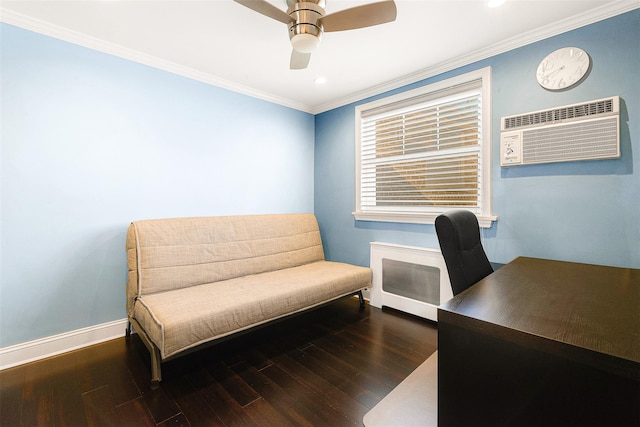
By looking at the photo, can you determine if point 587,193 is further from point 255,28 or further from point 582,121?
point 255,28

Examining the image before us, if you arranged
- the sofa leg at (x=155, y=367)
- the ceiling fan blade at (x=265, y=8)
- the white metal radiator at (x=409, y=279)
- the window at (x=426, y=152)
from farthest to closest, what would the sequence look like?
the white metal radiator at (x=409, y=279)
the window at (x=426, y=152)
the sofa leg at (x=155, y=367)
the ceiling fan blade at (x=265, y=8)

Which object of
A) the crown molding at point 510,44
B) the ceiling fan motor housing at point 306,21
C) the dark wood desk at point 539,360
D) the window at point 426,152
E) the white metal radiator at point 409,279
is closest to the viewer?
the dark wood desk at point 539,360

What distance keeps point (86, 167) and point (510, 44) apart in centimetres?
349

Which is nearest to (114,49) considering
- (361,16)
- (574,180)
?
(361,16)

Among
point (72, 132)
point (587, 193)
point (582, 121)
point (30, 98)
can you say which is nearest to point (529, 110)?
point (582, 121)

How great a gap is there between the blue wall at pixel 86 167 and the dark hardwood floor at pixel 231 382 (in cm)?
47

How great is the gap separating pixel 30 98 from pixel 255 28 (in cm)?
167

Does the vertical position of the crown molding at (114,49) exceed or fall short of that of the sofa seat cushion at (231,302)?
it exceeds it

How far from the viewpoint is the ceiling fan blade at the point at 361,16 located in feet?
4.91

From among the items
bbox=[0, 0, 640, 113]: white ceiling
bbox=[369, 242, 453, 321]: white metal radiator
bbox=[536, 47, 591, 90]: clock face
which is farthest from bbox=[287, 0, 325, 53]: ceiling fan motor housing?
bbox=[369, 242, 453, 321]: white metal radiator

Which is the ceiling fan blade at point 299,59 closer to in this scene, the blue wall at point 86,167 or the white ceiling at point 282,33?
the white ceiling at point 282,33

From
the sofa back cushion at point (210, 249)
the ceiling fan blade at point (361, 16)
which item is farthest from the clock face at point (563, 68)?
the sofa back cushion at point (210, 249)

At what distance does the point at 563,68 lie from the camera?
196cm

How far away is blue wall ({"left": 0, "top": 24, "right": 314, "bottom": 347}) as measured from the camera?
190 centimetres
